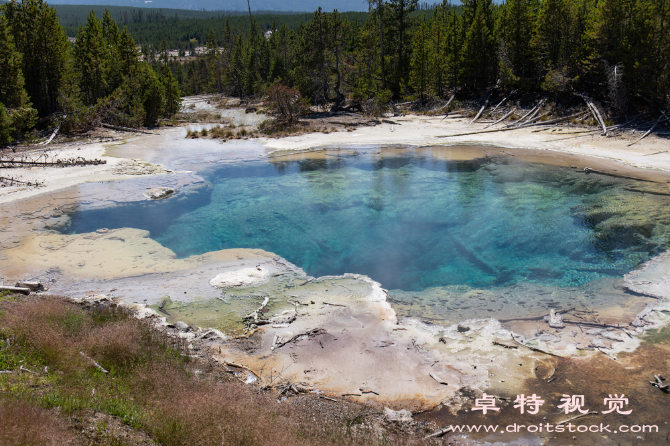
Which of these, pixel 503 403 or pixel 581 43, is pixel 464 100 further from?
pixel 503 403

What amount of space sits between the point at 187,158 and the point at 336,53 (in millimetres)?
15941

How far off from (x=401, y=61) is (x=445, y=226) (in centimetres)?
2991

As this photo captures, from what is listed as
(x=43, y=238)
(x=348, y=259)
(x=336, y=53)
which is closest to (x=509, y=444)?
(x=348, y=259)

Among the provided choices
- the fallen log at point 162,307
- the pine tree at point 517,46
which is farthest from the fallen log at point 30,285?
the pine tree at point 517,46

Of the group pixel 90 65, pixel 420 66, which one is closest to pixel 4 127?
pixel 90 65

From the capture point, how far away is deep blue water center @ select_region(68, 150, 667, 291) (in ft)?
33.7

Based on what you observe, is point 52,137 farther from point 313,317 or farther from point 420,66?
point 420,66

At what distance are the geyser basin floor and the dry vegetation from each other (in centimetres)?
377

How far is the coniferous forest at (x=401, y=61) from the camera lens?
861 inches

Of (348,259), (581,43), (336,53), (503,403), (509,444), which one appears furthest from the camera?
(336,53)

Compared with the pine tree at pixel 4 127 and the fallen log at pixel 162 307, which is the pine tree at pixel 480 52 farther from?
the fallen log at pixel 162 307

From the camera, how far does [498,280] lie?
378 inches

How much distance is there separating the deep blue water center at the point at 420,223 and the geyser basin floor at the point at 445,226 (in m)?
0.03

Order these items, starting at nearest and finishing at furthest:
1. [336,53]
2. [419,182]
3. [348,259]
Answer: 1. [348,259]
2. [419,182]
3. [336,53]
